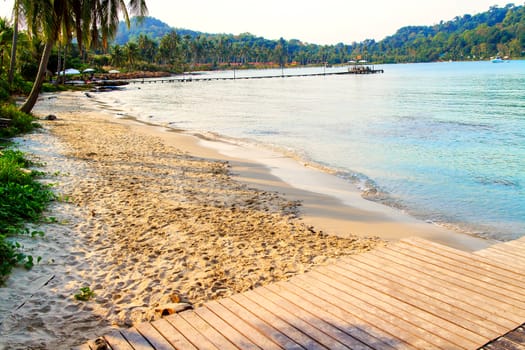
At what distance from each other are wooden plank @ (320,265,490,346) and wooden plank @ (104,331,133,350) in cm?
239

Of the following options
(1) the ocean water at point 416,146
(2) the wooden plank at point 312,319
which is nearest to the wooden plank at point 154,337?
(2) the wooden plank at point 312,319

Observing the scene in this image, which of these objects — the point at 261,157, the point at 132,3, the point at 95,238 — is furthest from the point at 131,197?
the point at 132,3

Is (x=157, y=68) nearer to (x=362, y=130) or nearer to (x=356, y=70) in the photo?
(x=356, y=70)

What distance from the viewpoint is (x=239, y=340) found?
12.2 ft

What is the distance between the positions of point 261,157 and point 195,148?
295cm

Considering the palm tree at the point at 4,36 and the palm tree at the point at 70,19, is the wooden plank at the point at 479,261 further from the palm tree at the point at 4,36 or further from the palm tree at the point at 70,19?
the palm tree at the point at 4,36

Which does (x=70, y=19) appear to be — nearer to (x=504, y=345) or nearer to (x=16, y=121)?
(x=16, y=121)

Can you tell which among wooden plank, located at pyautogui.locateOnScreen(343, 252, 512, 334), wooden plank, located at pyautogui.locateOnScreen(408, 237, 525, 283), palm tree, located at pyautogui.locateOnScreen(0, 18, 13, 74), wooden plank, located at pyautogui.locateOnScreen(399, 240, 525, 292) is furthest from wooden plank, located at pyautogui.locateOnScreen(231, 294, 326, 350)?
palm tree, located at pyautogui.locateOnScreen(0, 18, 13, 74)

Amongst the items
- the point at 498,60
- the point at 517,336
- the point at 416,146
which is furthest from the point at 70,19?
the point at 498,60

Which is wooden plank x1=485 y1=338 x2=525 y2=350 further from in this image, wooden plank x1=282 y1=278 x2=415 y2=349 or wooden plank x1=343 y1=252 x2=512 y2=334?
wooden plank x1=282 y1=278 x2=415 y2=349

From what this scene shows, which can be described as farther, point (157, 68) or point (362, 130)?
point (157, 68)

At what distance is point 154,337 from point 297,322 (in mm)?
1265

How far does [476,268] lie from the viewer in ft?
16.7

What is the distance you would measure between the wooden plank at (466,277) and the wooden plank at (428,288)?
0.30 meters
